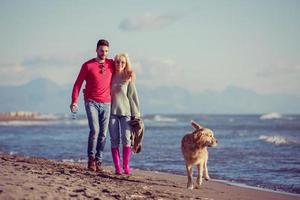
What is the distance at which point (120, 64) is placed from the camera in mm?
8070

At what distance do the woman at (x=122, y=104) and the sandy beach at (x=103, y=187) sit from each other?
0.59 meters

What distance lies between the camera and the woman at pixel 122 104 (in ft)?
26.7

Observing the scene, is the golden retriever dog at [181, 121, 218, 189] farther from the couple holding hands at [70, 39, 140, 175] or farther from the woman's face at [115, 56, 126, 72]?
the woman's face at [115, 56, 126, 72]

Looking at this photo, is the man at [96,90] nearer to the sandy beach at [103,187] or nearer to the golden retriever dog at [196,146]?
the sandy beach at [103,187]

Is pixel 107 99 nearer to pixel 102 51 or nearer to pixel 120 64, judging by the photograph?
pixel 120 64

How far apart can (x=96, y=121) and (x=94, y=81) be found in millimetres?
681

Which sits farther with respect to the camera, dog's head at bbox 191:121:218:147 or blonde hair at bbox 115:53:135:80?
blonde hair at bbox 115:53:135:80

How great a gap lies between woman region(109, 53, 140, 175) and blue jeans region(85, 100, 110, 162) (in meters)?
0.15

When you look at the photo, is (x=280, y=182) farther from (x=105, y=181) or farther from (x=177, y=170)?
(x=105, y=181)

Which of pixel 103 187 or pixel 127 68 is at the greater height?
pixel 127 68

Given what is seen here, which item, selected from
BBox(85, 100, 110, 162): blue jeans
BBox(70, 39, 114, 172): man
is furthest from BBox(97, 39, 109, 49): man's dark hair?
BBox(85, 100, 110, 162): blue jeans

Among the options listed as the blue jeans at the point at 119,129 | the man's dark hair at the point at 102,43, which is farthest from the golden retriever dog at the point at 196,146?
the man's dark hair at the point at 102,43

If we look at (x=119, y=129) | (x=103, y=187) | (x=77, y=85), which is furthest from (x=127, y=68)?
(x=103, y=187)

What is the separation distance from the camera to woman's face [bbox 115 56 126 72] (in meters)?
8.05
